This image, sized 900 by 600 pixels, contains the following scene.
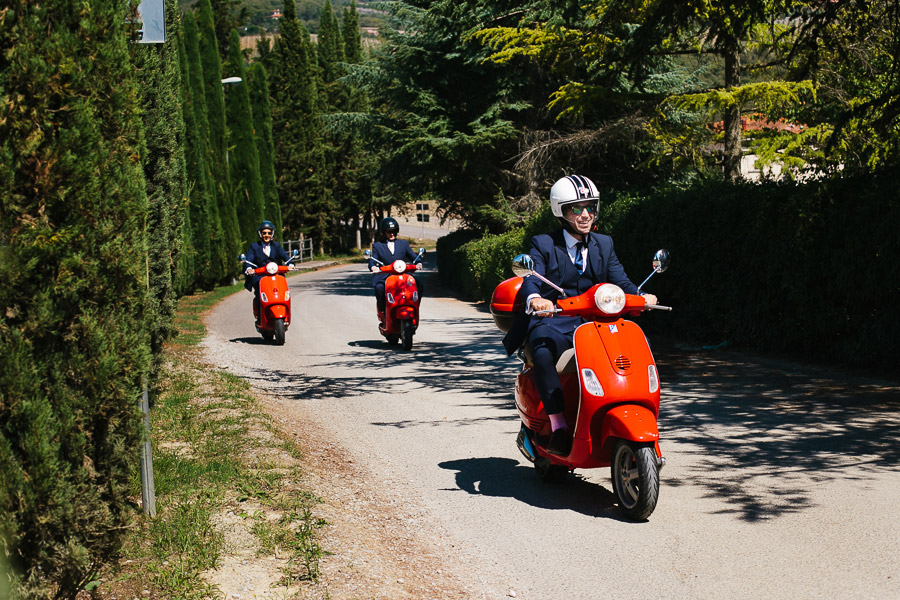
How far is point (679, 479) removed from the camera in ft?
21.2

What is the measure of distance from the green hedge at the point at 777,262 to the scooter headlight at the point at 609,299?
307 cm

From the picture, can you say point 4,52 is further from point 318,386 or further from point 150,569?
point 318,386

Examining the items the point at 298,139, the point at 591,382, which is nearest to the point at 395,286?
the point at 591,382

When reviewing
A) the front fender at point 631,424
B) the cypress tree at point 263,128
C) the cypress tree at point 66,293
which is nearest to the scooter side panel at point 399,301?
the front fender at point 631,424

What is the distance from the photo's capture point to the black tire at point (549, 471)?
646cm

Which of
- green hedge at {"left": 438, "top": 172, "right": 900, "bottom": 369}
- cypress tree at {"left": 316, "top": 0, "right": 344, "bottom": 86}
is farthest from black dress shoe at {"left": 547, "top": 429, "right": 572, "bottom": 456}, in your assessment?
cypress tree at {"left": 316, "top": 0, "right": 344, "bottom": 86}

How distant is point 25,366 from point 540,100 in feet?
83.8

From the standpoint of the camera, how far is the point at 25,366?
140 inches

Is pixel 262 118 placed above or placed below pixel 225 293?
above

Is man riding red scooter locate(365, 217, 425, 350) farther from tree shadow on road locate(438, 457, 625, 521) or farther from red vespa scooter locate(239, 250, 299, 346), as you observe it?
tree shadow on road locate(438, 457, 625, 521)

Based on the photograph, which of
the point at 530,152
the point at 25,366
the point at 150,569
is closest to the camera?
the point at 25,366

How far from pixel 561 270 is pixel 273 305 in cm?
1004

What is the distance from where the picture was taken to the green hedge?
9.89m

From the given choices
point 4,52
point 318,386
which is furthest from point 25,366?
point 318,386
